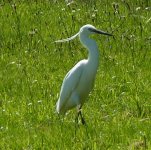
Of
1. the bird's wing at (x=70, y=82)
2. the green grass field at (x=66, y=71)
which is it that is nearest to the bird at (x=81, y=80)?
the bird's wing at (x=70, y=82)

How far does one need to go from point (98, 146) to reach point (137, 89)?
2.50 metres

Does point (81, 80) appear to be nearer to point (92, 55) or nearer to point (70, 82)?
point (70, 82)

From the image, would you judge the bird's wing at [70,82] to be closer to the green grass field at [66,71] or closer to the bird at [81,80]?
the bird at [81,80]

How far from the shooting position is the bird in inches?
359

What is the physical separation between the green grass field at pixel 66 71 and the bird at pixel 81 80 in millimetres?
163

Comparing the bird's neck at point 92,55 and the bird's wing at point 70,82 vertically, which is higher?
the bird's neck at point 92,55

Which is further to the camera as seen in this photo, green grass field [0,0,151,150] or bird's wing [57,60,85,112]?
bird's wing [57,60,85,112]

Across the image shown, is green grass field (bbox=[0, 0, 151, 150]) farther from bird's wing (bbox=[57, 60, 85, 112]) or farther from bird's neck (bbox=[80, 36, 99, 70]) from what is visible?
bird's neck (bbox=[80, 36, 99, 70])

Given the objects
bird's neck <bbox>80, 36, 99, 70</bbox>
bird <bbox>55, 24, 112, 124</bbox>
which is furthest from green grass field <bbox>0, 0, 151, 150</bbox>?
bird's neck <bbox>80, 36, 99, 70</bbox>

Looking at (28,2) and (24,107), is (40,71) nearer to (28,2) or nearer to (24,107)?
(24,107)

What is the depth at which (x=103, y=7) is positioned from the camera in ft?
47.0

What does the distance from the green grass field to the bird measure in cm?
16

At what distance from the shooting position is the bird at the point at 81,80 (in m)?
9.12

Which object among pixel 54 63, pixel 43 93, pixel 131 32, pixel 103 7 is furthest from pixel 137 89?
pixel 103 7
